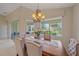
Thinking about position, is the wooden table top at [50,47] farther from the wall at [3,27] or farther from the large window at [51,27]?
the wall at [3,27]

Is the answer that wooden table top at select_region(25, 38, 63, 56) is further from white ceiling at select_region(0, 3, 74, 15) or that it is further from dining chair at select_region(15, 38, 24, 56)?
white ceiling at select_region(0, 3, 74, 15)

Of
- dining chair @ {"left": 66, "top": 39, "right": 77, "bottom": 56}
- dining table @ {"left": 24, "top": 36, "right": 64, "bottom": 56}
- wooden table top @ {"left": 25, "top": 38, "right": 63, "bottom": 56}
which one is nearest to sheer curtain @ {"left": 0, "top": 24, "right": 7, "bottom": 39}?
dining table @ {"left": 24, "top": 36, "right": 64, "bottom": 56}

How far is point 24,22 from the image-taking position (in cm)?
186

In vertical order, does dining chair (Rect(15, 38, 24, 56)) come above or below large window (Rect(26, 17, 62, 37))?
below

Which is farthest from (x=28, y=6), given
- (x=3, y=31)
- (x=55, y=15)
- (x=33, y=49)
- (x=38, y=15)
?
(x=33, y=49)

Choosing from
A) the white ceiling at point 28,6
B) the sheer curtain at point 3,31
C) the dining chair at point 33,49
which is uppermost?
the white ceiling at point 28,6

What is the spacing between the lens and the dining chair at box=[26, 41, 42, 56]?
1688 mm

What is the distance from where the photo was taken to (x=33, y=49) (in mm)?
1814

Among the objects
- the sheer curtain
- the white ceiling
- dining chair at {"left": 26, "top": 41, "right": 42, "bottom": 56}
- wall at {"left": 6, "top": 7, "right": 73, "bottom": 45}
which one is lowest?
dining chair at {"left": 26, "top": 41, "right": 42, "bottom": 56}

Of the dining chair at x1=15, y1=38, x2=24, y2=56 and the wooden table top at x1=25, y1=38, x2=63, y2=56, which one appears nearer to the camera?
the wooden table top at x1=25, y1=38, x2=63, y2=56

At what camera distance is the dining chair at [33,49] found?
1.69m

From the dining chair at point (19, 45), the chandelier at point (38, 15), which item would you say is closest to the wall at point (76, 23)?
the chandelier at point (38, 15)

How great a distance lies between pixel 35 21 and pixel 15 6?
38cm

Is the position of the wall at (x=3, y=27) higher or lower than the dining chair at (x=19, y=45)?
higher
